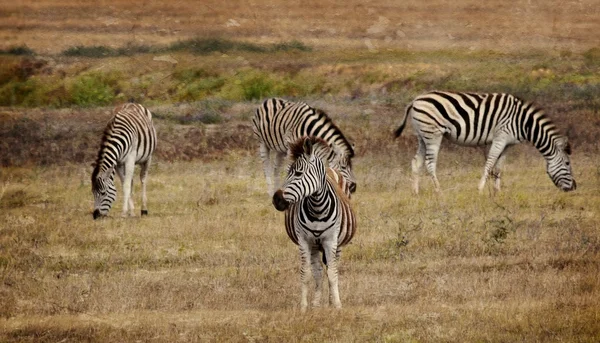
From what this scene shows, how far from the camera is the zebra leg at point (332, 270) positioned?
11117mm

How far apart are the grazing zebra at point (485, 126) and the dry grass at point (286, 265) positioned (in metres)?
0.71

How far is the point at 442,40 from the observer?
119ft

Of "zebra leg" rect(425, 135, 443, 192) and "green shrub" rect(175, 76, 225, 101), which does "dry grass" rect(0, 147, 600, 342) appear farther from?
"green shrub" rect(175, 76, 225, 101)

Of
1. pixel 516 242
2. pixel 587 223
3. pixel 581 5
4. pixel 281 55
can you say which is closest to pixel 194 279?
pixel 516 242

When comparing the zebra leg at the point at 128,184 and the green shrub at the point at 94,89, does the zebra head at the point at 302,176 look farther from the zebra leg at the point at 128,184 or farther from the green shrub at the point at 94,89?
the green shrub at the point at 94,89

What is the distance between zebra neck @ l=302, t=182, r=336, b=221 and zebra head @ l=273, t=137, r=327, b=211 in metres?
0.10

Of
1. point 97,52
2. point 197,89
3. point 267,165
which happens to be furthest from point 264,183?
point 197,89

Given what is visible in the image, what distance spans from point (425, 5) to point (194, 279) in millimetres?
27261

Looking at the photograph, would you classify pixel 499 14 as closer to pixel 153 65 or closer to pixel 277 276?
pixel 153 65

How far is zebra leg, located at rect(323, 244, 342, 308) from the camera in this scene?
11.1m

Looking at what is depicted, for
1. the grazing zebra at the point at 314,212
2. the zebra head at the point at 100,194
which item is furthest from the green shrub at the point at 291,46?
the grazing zebra at the point at 314,212

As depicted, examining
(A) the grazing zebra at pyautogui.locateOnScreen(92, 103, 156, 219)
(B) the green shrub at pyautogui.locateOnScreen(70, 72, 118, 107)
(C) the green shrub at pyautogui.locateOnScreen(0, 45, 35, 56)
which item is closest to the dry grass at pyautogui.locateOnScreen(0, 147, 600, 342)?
(A) the grazing zebra at pyautogui.locateOnScreen(92, 103, 156, 219)

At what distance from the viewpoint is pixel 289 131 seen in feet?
63.9

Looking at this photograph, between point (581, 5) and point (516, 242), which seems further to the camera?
point (581, 5)
